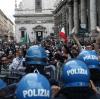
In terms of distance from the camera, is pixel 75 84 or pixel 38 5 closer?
pixel 75 84

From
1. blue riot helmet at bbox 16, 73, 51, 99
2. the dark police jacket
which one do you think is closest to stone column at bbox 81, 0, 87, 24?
the dark police jacket

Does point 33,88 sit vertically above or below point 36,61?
below

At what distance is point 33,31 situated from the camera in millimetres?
102125

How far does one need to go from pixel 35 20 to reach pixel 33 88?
9713 centimetres

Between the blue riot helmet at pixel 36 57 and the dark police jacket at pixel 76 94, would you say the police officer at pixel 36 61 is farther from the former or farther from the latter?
the dark police jacket at pixel 76 94

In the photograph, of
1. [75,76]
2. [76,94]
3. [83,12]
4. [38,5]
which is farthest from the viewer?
[38,5]

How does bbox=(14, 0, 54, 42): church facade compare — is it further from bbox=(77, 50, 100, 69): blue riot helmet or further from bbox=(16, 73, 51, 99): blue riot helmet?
bbox=(16, 73, 51, 99): blue riot helmet

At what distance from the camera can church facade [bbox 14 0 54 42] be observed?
10100cm

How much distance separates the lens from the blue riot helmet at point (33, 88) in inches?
175

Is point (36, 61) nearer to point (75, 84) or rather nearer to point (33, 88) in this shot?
point (75, 84)

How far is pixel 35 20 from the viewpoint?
101m

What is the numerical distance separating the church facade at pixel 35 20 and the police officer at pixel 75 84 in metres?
94.4

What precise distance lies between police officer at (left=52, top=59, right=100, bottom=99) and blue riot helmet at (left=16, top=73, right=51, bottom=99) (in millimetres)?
476

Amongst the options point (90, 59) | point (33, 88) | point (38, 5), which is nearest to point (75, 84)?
point (33, 88)
